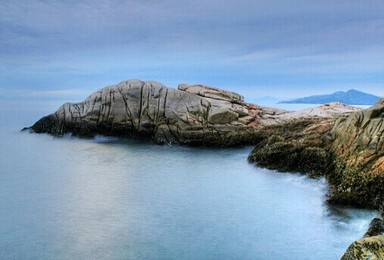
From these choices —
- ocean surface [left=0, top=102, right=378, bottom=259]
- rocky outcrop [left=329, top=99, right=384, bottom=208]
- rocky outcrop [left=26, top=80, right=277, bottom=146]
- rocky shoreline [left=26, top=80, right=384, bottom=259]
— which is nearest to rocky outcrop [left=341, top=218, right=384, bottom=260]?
ocean surface [left=0, top=102, right=378, bottom=259]

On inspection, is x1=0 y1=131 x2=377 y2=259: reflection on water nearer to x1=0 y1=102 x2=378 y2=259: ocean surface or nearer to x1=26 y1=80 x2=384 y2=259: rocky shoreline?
x1=0 y1=102 x2=378 y2=259: ocean surface

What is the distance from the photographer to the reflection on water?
1622 cm

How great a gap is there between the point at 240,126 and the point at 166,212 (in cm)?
2062

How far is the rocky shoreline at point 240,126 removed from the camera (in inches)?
951

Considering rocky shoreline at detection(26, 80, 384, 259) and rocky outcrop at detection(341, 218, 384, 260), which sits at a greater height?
rocky shoreline at detection(26, 80, 384, 259)

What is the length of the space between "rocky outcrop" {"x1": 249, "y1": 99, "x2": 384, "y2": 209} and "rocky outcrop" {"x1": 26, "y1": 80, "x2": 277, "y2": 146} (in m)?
7.94

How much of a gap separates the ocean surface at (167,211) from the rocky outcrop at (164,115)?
473 centimetres

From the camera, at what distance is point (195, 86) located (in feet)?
153

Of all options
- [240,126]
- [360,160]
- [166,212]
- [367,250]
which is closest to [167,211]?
[166,212]

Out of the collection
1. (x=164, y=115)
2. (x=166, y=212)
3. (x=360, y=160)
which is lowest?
(x=166, y=212)

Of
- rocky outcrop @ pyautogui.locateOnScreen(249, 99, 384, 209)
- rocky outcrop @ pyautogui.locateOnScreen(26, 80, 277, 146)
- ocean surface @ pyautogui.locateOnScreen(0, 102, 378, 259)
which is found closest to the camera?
ocean surface @ pyautogui.locateOnScreen(0, 102, 378, 259)

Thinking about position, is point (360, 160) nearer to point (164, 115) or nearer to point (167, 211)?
point (167, 211)

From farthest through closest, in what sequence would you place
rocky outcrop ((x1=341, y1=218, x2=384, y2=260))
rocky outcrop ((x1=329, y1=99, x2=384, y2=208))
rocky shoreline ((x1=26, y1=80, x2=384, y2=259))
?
rocky shoreline ((x1=26, y1=80, x2=384, y2=259))
rocky outcrop ((x1=329, y1=99, x2=384, y2=208))
rocky outcrop ((x1=341, y1=218, x2=384, y2=260))

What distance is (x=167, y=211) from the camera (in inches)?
834
